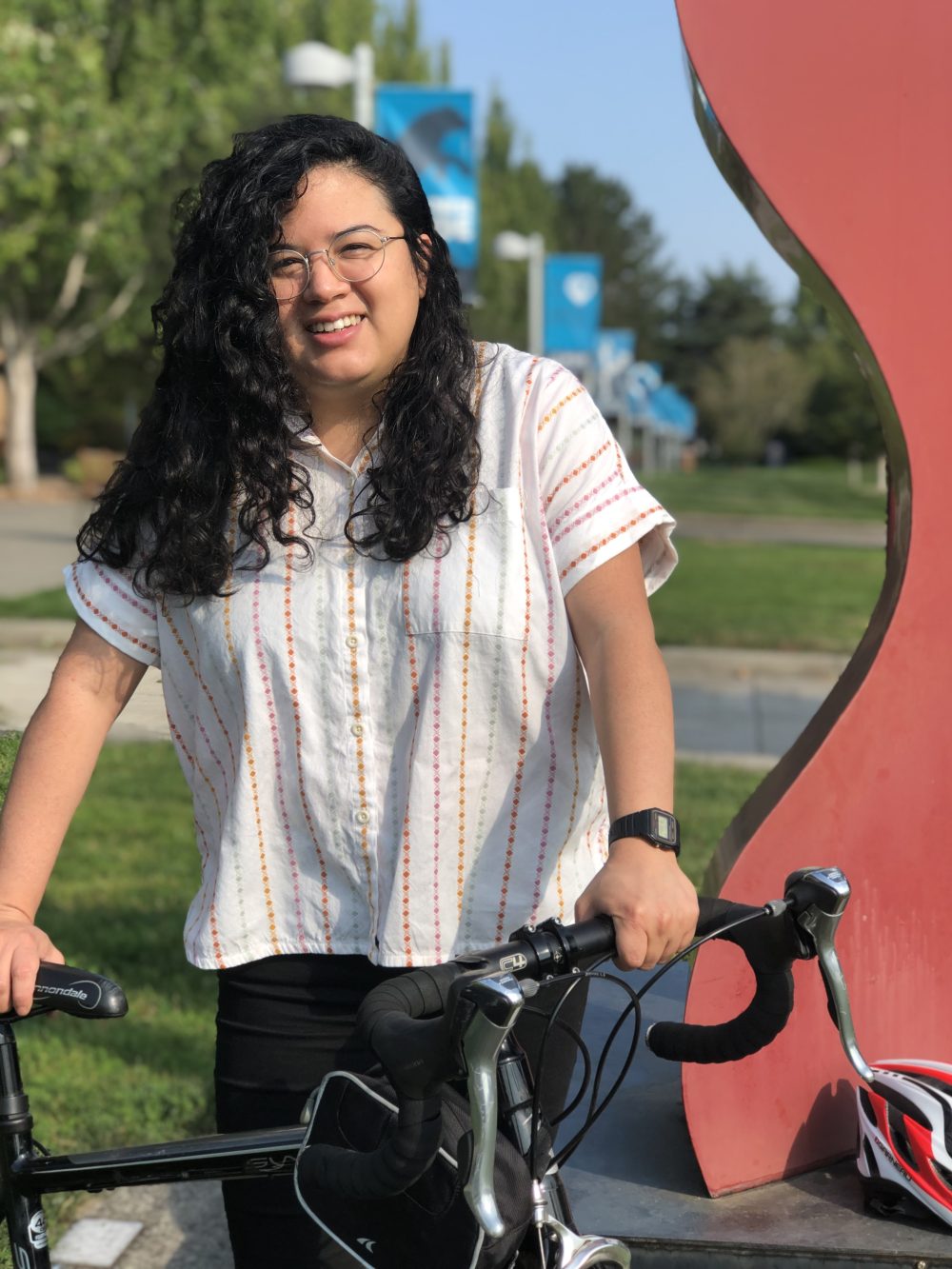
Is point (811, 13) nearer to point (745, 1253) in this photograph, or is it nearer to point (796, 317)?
point (745, 1253)

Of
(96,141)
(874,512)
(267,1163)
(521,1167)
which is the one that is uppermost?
(96,141)

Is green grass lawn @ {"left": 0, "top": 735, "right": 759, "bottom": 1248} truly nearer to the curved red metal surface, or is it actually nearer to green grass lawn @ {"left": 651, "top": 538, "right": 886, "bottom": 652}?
the curved red metal surface

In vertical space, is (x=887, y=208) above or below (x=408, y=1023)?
above

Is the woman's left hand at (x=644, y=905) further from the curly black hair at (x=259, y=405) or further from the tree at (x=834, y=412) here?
the tree at (x=834, y=412)

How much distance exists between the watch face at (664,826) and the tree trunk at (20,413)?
2895 cm

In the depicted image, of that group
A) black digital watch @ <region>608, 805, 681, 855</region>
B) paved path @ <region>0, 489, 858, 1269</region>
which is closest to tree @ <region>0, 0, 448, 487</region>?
paved path @ <region>0, 489, 858, 1269</region>

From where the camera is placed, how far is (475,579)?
1.90m

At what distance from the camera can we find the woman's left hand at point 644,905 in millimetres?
1566

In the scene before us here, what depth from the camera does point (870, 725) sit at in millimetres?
2617

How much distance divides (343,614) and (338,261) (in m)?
0.44

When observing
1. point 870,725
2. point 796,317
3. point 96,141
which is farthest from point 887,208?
point 796,317

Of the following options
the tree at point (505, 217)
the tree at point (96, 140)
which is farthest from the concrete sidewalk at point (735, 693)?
the tree at point (505, 217)

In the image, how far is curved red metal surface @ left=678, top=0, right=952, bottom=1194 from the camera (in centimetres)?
254

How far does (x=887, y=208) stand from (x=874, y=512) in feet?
99.7
